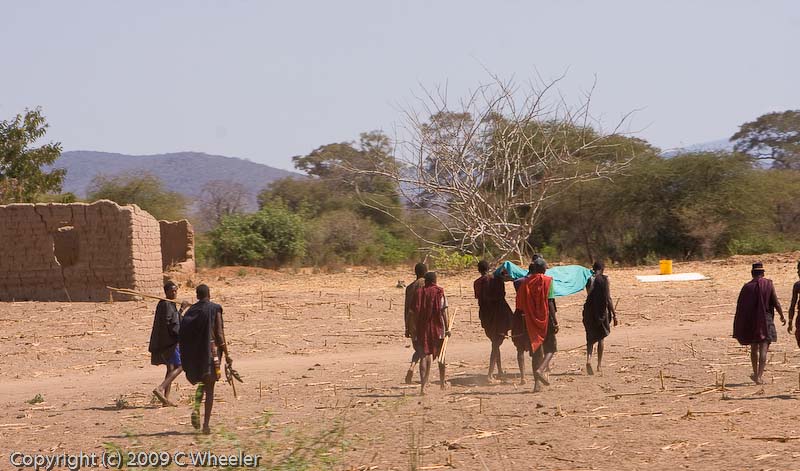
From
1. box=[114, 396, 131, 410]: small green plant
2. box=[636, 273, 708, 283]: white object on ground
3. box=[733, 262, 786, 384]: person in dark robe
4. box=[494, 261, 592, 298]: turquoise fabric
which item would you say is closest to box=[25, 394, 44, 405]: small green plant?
box=[114, 396, 131, 410]: small green plant

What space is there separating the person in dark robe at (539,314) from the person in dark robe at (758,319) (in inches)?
80.5

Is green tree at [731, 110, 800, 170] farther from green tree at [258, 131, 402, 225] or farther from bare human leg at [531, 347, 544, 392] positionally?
bare human leg at [531, 347, 544, 392]

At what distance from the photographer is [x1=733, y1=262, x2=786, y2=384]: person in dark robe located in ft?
35.9

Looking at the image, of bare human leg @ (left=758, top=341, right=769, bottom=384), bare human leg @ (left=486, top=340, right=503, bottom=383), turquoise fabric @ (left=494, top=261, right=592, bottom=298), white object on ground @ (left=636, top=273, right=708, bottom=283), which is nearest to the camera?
bare human leg @ (left=758, top=341, right=769, bottom=384)

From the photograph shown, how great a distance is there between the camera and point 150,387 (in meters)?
12.3

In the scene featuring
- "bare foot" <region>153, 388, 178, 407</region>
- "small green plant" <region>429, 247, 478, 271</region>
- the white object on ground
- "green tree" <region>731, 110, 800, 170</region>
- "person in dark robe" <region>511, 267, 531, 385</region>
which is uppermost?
"green tree" <region>731, 110, 800, 170</region>

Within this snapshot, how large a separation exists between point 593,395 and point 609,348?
13.7 ft

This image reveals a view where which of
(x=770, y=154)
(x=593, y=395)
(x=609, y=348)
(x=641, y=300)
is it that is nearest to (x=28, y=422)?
(x=593, y=395)

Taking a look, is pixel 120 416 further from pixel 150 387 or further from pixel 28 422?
pixel 150 387

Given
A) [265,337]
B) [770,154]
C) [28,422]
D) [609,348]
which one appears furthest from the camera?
[770,154]

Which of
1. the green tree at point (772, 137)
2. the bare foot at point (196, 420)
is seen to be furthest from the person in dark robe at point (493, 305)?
the green tree at point (772, 137)

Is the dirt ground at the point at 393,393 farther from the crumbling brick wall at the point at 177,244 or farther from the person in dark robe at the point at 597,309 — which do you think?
the crumbling brick wall at the point at 177,244

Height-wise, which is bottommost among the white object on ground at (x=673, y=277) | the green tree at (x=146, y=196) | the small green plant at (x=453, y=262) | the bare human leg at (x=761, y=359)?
the bare human leg at (x=761, y=359)

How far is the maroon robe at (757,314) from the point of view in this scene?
10953mm
